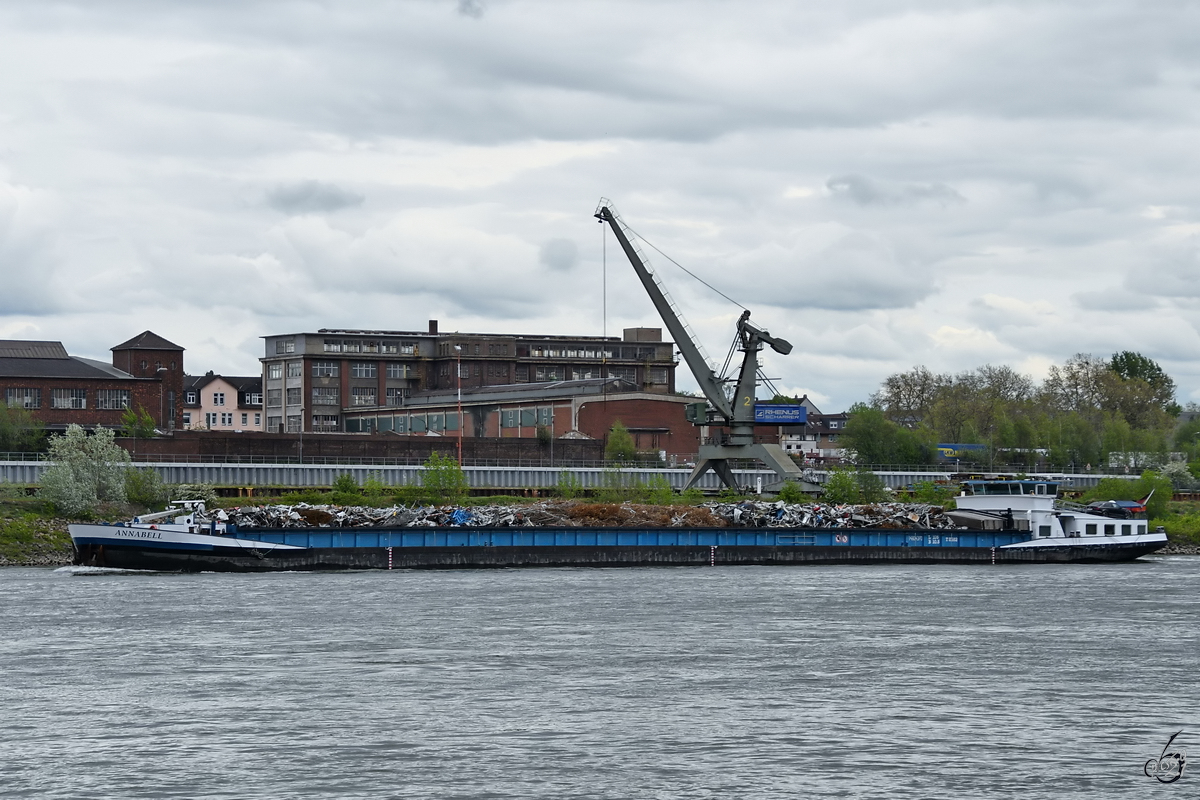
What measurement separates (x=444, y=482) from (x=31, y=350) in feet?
181

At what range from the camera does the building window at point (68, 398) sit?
134750mm

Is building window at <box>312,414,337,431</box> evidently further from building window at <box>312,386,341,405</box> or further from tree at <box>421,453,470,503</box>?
tree at <box>421,453,470,503</box>

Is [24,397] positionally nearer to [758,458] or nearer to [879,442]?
[758,458]

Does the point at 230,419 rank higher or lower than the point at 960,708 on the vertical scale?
higher

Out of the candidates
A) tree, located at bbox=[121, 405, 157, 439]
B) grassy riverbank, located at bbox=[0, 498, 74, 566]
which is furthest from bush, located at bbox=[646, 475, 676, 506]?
tree, located at bbox=[121, 405, 157, 439]

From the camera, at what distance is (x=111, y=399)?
137m

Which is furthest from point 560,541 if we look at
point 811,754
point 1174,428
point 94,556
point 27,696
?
point 1174,428

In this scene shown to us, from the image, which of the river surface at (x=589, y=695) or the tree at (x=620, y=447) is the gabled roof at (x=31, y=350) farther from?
the river surface at (x=589, y=695)

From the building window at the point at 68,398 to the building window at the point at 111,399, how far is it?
1.14m

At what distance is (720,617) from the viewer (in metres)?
47.9

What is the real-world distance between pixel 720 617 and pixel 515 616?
622 centimetres

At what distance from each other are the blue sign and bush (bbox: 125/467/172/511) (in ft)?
130

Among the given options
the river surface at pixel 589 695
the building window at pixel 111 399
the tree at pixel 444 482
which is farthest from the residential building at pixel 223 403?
the river surface at pixel 589 695

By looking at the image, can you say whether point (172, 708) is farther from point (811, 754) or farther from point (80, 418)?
point (80, 418)
